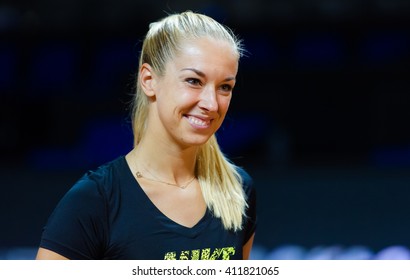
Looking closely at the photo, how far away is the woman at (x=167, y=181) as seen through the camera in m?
1.31

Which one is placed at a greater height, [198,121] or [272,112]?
[272,112]

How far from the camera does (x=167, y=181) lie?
148cm

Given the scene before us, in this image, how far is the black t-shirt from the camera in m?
1.29

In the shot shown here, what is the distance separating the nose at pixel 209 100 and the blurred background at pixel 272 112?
1897 millimetres

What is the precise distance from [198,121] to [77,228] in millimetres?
328

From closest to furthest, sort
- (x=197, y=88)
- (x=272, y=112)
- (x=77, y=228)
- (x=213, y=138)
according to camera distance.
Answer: (x=77, y=228) < (x=197, y=88) < (x=213, y=138) < (x=272, y=112)

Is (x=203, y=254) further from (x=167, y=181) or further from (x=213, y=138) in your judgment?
(x=213, y=138)

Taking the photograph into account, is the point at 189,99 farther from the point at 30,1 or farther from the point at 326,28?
the point at 30,1

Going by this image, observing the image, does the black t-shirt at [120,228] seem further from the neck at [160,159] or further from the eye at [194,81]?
the eye at [194,81]

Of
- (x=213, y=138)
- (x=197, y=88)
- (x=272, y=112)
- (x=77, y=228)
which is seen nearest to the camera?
(x=77, y=228)

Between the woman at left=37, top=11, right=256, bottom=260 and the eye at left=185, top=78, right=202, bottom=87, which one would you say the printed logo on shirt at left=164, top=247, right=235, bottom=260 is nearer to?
the woman at left=37, top=11, right=256, bottom=260

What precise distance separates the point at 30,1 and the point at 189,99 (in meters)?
5.01

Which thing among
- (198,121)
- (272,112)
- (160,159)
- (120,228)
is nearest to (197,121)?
(198,121)

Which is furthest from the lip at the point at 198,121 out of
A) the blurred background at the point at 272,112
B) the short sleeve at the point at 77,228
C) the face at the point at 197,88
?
the blurred background at the point at 272,112
